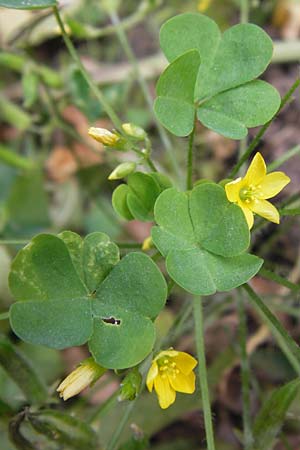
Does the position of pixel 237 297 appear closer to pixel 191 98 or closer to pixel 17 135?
pixel 191 98

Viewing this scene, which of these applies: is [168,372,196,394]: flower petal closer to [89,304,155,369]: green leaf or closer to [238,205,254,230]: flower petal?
[89,304,155,369]: green leaf

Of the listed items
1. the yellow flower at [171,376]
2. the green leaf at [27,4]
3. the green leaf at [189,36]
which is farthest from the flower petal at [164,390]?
the green leaf at [27,4]

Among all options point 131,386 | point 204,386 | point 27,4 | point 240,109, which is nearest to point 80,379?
point 131,386

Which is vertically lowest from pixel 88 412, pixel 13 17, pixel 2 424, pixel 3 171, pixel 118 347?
pixel 88 412

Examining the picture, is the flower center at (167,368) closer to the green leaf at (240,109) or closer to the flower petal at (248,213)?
the flower petal at (248,213)

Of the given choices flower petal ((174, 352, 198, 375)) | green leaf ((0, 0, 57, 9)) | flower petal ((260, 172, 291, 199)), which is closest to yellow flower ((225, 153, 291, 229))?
flower petal ((260, 172, 291, 199))

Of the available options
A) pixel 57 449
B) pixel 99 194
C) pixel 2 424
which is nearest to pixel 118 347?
pixel 57 449
